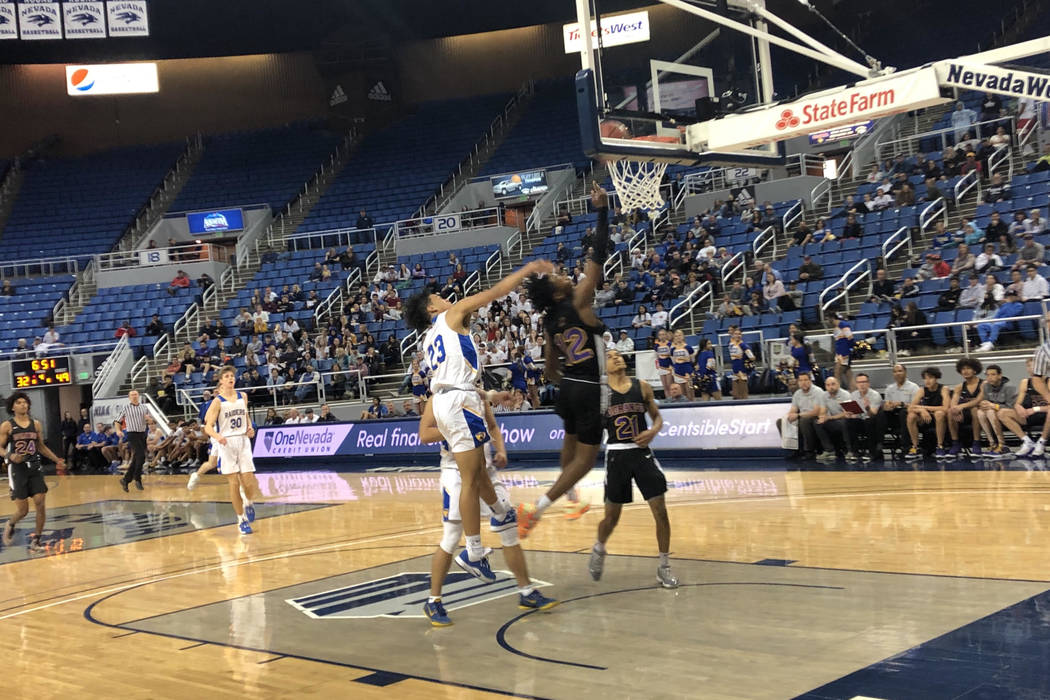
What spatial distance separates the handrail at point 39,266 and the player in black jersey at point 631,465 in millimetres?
31591

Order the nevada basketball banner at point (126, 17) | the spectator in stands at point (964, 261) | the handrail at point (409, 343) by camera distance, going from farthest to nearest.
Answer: the nevada basketball banner at point (126, 17), the handrail at point (409, 343), the spectator in stands at point (964, 261)

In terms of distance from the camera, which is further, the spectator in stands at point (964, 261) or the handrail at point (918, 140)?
the handrail at point (918, 140)

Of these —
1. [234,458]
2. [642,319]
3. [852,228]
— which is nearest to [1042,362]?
[852,228]

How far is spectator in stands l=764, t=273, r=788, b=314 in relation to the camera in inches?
819

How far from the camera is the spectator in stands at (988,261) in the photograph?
1809 centimetres

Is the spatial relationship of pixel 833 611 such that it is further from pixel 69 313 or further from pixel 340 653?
pixel 69 313

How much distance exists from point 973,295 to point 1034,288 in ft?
3.43

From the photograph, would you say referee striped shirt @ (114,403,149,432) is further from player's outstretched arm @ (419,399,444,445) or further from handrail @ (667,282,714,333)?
player's outstretched arm @ (419,399,444,445)

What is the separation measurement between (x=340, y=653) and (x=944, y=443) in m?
10.7

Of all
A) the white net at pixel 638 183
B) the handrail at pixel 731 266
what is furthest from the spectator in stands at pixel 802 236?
the white net at pixel 638 183

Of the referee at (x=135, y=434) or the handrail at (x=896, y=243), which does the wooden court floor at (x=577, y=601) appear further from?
the handrail at (x=896, y=243)

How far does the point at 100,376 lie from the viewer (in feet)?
96.5

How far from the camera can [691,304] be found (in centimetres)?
2280

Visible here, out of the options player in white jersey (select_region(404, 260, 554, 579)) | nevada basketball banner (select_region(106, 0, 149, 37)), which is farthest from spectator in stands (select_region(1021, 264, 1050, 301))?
nevada basketball banner (select_region(106, 0, 149, 37))
